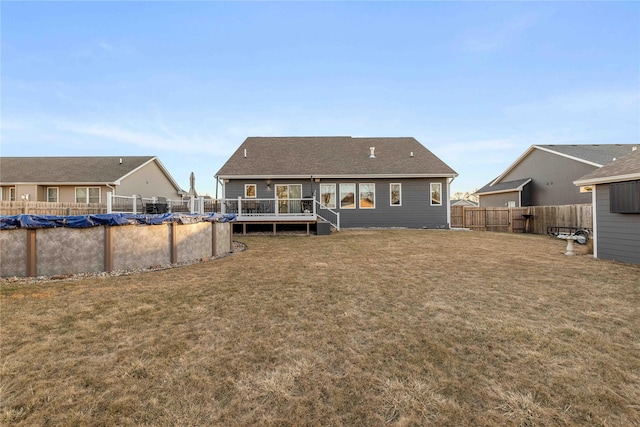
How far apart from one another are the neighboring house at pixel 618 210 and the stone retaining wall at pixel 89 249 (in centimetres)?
1171

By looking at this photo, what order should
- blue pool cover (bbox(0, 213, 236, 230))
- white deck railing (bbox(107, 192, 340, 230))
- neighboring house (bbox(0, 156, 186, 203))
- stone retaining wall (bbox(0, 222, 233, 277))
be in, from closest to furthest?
blue pool cover (bbox(0, 213, 236, 230))
stone retaining wall (bbox(0, 222, 233, 277))
white deck railing (bbox(107, 192, 340, 230))
neighboring house (bbox(0, 156, 186, 203))

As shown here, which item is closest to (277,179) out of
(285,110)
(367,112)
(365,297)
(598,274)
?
(285,110)

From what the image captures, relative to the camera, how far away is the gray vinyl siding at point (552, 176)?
16500 millimetres

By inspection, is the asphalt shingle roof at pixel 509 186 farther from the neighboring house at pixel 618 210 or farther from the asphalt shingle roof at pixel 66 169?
the asphalt shingle roof at pixel 66 169

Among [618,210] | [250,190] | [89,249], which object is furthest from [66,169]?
[618,210]

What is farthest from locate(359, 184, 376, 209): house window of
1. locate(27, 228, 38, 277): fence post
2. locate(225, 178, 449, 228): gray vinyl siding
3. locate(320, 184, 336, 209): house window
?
locate(27, 228, 38, 277): fence post

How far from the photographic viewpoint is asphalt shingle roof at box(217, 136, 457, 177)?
15.1 meters

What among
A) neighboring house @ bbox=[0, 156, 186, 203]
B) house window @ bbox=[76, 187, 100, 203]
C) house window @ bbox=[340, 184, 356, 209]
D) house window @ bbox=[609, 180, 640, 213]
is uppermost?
neighboring house @ bbox=[0, 156, 186, 203]

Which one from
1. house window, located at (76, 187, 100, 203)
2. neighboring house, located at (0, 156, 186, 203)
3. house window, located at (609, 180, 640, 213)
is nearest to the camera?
house window, located at (609, 180, 640, 213)

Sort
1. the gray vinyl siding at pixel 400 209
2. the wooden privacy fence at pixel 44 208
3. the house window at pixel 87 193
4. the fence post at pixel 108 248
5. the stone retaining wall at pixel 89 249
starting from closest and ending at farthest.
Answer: the stone retaining wall at pixel 89 249, the fence post at pixel 108 248, the wooden privacy fence at pixel 44 208, the gray vinyl siding at pixel 400 209, the house window at pixel 87 193

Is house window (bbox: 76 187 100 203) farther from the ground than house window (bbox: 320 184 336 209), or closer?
farther from the ground

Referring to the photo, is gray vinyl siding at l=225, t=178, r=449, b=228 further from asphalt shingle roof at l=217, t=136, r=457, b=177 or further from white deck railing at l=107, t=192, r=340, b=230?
white deck railing at l=107, t=192, r=340, b=230

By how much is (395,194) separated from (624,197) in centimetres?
926

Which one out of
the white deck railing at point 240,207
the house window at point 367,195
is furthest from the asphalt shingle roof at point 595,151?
the white deck railing at point 240,207
